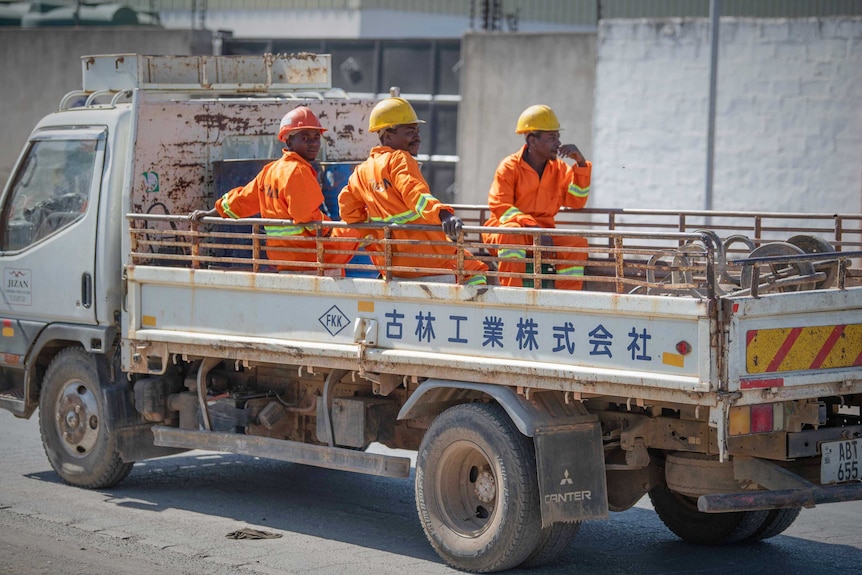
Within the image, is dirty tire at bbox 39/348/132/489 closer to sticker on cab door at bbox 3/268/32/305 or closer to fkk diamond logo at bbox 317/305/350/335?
sticker on cab door at bbox 3/268/32/305

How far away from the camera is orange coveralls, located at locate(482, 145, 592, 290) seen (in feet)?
26.0

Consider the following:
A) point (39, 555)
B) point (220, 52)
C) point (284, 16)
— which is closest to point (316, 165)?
point (39, 555)

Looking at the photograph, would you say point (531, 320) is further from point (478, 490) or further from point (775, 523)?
Result: point (775, 523)

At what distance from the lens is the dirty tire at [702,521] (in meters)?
7.05

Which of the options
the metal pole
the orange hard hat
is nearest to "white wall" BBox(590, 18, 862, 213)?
the metal pole

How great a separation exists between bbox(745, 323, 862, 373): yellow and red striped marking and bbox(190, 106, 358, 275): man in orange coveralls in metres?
2.48

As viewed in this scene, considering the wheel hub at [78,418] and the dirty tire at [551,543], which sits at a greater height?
the wheel hub at [78,418]

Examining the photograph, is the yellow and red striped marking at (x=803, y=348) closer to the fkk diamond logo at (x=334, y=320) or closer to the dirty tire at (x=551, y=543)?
the dirty tire at (x=551, y=543)

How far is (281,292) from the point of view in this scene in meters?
7.22

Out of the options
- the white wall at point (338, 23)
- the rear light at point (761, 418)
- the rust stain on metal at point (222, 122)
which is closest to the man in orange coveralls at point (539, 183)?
the rust stain on metal at point (222, 122)

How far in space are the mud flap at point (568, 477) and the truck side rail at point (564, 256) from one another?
740mm

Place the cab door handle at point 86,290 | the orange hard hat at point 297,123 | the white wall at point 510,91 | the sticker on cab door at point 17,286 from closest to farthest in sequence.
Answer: the orange hard hat at point 297,123 → the cab door handle at point 86,290 → the sticker on cab door at point 17,286 → the white wall at point 510,91

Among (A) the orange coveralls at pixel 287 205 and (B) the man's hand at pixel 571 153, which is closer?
(A) the orange coveralls at pixel 287 205

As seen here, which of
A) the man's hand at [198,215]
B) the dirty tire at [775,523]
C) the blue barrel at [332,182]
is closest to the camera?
the dirty tire at [775,523]
